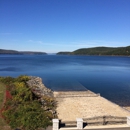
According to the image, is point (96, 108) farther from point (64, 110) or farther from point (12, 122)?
point (12, 122)

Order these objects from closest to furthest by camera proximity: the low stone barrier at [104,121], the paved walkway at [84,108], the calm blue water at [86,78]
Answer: the low stone barrier at [104,121]
the paved walkway at [84,108]
the calm blue water at [86,78]

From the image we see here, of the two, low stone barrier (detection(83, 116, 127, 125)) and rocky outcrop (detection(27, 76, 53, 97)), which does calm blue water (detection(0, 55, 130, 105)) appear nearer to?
rocky outcrop (detection(27, 76, 53, 97))

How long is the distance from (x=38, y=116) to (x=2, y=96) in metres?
7.33

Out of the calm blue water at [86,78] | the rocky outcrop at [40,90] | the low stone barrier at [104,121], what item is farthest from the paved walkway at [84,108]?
the calm blue water at [86,78]

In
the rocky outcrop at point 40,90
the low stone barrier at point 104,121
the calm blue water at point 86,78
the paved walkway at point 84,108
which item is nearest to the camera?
the low stone barrier at point 104,121

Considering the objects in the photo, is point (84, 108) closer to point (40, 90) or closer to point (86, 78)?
point (40, 90)

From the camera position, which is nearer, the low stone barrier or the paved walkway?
the low stone barrier

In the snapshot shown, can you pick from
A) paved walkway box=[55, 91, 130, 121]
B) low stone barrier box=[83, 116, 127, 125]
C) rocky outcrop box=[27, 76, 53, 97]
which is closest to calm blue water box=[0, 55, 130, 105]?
rocky outcrop box=[27, 76, 53, 97]

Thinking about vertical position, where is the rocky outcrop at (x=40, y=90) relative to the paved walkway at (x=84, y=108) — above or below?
above

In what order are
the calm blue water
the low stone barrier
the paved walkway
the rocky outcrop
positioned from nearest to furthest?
1. the low stone barrier
2. the paved walkway
3. the rocky outcrop
4. the calm blue water

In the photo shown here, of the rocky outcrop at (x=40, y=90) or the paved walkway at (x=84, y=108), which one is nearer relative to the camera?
the paved walkway at (x=84, y=108)

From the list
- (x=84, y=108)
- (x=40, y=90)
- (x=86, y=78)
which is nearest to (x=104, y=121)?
(x=84, y=108)

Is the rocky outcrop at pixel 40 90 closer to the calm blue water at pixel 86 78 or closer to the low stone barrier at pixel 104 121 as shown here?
the calm blue water at pixel 86 78

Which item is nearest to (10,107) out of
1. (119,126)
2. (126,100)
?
(119,126)
